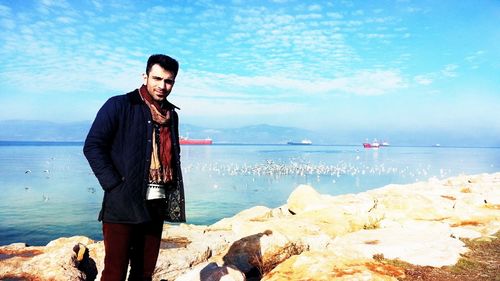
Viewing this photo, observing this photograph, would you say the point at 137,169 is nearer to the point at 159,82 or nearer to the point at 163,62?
the point at 159,82

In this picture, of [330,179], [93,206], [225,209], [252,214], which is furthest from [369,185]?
[252,214]

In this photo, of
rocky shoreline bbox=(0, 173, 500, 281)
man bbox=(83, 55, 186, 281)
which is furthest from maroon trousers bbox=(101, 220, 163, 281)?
rocky shoreline bbox=(0, 173, 500, 281)

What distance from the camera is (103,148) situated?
3410mm

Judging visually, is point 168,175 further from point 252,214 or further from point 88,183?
point 88,183

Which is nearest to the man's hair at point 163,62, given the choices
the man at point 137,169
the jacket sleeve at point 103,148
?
the man at point 137,169

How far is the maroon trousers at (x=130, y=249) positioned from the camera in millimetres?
3494

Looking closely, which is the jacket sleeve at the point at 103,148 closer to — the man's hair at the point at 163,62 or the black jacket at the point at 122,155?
the black jacket at the point at 122,155

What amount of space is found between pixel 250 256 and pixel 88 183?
125 ft

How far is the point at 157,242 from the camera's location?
3.92 meters

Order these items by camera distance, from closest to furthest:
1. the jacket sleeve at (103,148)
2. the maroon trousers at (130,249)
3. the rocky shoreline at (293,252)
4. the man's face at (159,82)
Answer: the jacket sleeve at (103,148) → the maroon trousers at (130,249) → the man's face at (159,82) → the rocky shoreline at (293,252)

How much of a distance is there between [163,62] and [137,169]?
1.00 metres

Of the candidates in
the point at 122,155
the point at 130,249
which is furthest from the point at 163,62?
the point at 130,249

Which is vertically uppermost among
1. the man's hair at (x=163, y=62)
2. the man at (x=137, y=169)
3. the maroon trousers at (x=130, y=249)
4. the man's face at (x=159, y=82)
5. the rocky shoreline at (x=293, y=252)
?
the man's hair at (x=163, y=62)

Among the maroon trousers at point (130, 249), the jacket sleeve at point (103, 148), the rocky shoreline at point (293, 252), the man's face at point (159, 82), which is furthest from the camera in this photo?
the rocky shoreline at point (293, 252)
